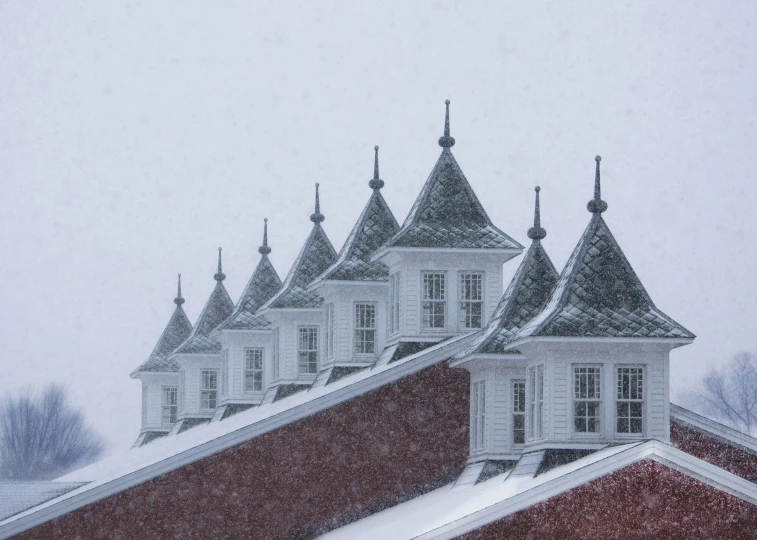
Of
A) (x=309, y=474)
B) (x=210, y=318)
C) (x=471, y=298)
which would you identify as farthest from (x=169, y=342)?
(x=309, y=474)

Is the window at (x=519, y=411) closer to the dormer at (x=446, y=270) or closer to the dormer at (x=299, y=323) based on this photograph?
the dormer at (x=446, y=270)

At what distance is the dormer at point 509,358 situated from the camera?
30.8m

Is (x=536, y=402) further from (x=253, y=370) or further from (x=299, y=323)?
(x=253, y=370)

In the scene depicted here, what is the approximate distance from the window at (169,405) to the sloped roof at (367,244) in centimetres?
2609

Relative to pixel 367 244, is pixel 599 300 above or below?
below

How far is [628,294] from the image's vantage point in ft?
92.9

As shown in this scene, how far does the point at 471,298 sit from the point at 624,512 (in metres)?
12.2

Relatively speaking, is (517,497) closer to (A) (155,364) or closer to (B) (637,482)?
(B) (637,482)

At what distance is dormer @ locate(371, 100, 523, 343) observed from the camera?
117 feet

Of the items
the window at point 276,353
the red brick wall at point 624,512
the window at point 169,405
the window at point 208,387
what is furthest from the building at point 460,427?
the window at point 169,405

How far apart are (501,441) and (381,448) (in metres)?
2.88

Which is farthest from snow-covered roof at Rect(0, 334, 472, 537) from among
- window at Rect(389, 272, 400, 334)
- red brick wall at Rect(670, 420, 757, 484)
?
red brick wall at Rect(670, 420, 757, 484)

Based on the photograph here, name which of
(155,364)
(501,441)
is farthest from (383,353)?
(155,364)

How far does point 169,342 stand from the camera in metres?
68.1
